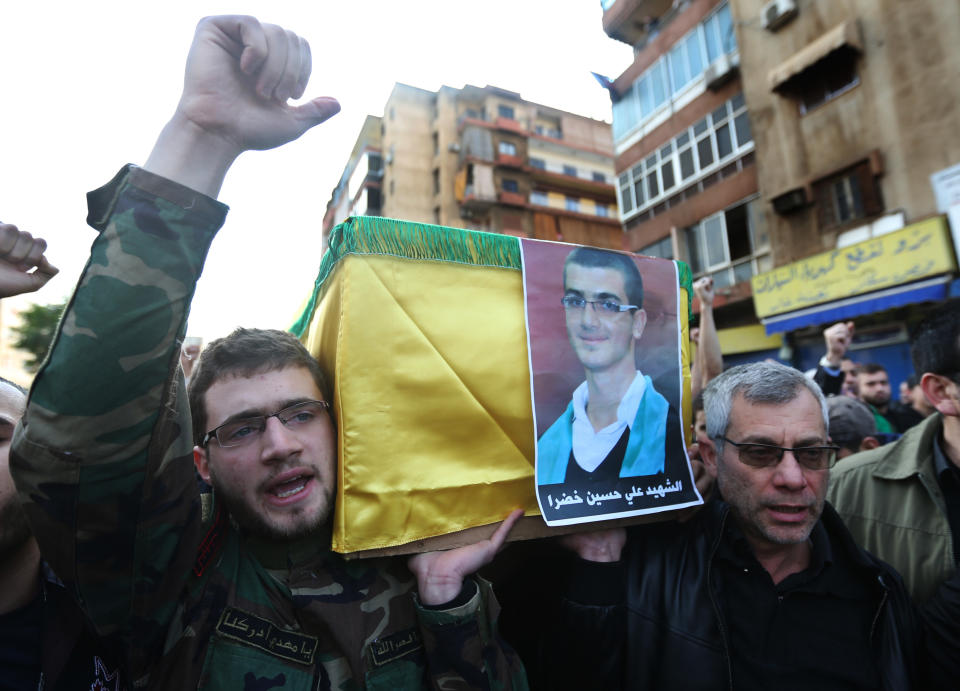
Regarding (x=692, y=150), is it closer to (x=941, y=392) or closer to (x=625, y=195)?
(x=625, y=195)

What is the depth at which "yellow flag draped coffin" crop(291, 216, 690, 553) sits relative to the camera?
142 cm

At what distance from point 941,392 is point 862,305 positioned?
8.25 meters

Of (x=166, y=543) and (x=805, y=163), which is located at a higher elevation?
(x=805, y=163)

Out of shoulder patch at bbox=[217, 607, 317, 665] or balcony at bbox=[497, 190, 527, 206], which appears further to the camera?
balcony at bbox=[497, 190, 527, 206]

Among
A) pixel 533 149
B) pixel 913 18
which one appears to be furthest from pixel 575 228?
pixel 913 18

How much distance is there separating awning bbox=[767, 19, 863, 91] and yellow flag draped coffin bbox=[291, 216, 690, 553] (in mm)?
11340

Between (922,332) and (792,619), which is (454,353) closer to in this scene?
(792,619)

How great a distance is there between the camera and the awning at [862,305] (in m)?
8.00

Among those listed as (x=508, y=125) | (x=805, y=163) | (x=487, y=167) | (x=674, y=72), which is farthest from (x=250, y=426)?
(x=508, y=125)

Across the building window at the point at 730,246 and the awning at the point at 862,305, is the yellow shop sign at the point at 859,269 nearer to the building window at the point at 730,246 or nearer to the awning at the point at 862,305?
the awning at the point at 862,305

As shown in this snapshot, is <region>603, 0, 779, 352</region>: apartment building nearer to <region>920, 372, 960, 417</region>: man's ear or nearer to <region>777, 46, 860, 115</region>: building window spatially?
<region>777, 46, 860, 115</region>: building window

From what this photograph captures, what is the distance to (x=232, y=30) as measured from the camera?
112 cm

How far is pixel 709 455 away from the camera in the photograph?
202 centimetres

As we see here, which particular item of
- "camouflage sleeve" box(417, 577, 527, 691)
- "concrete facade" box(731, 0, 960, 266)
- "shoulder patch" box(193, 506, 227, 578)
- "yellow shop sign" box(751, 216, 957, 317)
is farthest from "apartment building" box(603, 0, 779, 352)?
"shoulder patch" box(193, 506, 227, 578)
